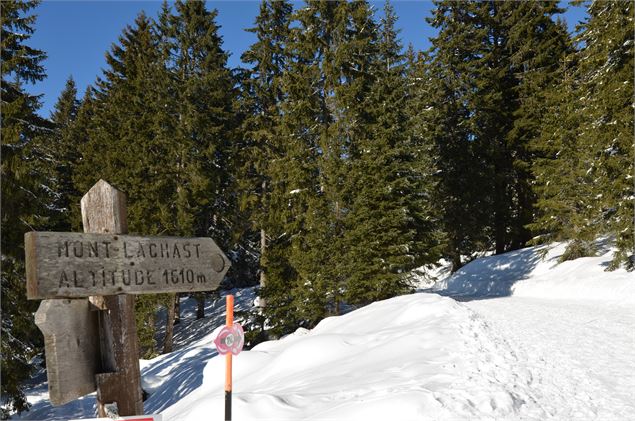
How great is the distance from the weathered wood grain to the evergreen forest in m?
10.9

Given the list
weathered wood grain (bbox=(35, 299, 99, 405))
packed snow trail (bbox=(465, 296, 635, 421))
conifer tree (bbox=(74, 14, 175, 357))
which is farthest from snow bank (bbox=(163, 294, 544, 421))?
conifer tree (bbox=(74, 14, 175, 357))

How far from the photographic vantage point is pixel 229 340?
12.7 ft

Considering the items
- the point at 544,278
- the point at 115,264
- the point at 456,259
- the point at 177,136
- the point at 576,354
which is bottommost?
the point at 576,354

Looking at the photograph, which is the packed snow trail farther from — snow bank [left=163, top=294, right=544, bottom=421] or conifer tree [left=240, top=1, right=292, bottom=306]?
conifer tree [left=240, top=1, right=292, bottom=306]

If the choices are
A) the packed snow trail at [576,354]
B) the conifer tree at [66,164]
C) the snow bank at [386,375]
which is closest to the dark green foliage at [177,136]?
the conifer tree at [66,164]

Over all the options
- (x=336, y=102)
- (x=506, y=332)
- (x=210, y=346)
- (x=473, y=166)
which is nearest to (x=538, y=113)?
(x=473, y=166)

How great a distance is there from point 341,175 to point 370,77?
5.20 metres

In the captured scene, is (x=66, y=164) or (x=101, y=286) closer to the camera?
(x=101, y=286)

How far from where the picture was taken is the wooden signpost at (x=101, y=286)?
2365 millimetres

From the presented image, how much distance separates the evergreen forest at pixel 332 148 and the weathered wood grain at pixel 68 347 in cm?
1094

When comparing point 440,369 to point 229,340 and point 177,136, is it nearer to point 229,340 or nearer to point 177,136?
point 229,340

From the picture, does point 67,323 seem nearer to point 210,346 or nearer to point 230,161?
point 210,346

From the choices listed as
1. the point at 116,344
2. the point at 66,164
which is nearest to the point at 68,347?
the point at 116,344

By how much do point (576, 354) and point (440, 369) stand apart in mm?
3311
